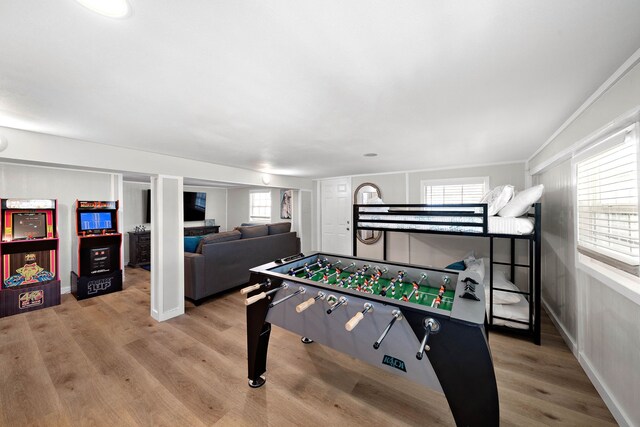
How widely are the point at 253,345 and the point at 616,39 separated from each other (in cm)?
273

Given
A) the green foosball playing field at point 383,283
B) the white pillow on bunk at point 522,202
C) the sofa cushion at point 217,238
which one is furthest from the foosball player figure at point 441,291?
the sofa cushion at point 217,238

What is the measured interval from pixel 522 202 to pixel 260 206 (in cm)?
600

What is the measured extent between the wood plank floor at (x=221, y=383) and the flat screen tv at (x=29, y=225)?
1.11 metres

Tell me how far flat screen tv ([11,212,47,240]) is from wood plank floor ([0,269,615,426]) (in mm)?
1111

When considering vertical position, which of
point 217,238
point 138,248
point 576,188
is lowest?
point 138,248

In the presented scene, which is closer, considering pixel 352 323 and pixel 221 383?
pixel 352 323

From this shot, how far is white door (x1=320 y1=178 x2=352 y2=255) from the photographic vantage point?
18.3 feet

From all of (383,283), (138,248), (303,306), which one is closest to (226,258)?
(383,283)

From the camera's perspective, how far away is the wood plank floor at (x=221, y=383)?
165 centimetres

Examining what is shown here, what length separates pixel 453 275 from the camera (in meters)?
1.91

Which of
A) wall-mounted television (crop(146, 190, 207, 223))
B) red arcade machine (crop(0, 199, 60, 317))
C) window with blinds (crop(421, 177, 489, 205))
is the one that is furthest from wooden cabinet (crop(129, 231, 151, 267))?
window with blinds (crop(421, 177, 489, 205))

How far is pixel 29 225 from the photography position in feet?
10.8

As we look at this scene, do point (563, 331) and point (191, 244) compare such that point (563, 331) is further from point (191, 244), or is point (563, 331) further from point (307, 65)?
point (191, 244)

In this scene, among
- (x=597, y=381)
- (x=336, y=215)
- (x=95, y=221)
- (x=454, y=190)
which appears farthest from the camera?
(x=336, y=215)
